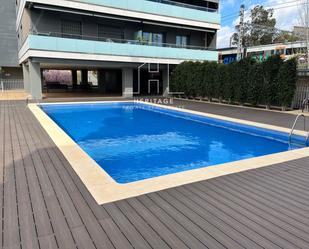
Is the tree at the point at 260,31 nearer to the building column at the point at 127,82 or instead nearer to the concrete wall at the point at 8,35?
the building column at the point at 127,82

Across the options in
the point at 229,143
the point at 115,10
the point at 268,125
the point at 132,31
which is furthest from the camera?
the point at 132,31

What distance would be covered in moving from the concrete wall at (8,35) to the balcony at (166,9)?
15623 mm

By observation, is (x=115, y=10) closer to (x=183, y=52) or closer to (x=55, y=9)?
(x=55, y=9)

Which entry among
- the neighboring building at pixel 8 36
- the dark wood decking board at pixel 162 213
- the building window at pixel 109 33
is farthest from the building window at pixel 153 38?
the dark wood decking board at pixel 162 213

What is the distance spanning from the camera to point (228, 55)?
130 ft

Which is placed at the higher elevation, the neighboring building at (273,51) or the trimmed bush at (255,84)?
the neighboring building at (273,51)

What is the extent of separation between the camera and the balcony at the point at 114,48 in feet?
53.4

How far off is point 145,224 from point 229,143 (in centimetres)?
640

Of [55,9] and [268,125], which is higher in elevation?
[55,9]

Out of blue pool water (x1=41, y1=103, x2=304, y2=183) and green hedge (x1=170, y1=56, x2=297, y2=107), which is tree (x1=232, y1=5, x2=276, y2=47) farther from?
blue pool water (x1=41, y1=103, x2=304, y2=183)

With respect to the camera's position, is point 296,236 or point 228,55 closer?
point 296,236

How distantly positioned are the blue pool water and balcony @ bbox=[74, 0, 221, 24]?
9.24 m

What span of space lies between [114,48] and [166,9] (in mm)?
5780

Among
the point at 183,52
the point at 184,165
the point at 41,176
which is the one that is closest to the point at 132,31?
the point at 183,52
